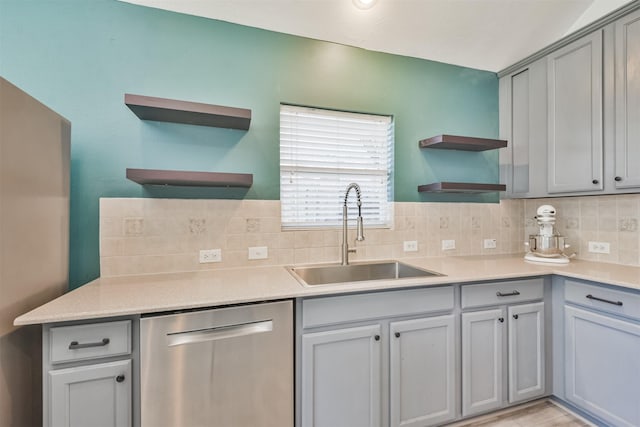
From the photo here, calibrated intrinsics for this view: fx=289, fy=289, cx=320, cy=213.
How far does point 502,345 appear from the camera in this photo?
1.80 m

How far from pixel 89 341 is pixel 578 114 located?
3140 mm

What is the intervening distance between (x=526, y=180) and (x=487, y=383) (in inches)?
64.2

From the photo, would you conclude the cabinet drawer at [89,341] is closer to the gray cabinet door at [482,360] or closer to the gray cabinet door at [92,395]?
the gray cabinet door at [92,395]

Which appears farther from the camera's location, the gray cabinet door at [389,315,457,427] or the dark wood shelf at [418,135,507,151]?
the dark wood shelf at [418,135,507,151]

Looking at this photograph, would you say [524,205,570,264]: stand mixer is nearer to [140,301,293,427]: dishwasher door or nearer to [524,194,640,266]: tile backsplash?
[524,194,640,266]: tile backsplash

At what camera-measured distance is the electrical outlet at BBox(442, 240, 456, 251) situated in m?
2.45

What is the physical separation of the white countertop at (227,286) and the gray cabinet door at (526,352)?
0.27 meters

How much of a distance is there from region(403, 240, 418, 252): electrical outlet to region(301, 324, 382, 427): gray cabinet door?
0.94m

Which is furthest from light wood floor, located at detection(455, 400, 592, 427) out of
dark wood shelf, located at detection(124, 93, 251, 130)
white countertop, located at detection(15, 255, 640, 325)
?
dark wood shelf, located at detection(124, 93, 251, 130)

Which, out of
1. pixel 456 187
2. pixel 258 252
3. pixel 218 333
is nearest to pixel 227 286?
pixel 218 333

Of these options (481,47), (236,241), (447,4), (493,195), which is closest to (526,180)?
(493,195)

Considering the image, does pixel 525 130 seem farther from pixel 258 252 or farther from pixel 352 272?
pixel 258 252

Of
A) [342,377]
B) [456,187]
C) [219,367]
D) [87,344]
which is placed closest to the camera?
[87,344]

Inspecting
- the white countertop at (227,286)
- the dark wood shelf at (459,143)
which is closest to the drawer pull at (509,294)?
the white countertop at (227,286)
